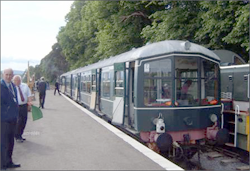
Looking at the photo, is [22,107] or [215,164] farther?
[215,164]

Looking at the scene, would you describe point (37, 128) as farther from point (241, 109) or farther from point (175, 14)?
point (175, 14)

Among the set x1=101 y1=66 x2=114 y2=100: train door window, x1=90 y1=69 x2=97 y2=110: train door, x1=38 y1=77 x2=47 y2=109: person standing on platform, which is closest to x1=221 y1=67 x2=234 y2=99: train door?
x1=101 y1=66 x2=114 y2=100: train door window

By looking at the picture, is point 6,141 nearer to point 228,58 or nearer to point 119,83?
point 119,83

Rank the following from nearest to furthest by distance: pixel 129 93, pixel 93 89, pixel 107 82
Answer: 1. pixel 129 93
2. pixel 107 82
3. pixel 93 89

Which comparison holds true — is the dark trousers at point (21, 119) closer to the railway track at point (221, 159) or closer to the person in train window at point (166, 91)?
the person in train window at point (166, 91)

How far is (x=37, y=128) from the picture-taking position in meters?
11.1

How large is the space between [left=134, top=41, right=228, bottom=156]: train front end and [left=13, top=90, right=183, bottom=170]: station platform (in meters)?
0.83

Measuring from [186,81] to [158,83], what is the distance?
0.77 m

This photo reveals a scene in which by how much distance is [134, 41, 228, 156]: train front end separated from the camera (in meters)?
8.72

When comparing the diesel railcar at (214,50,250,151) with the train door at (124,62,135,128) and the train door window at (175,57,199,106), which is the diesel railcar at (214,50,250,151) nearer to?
the train door window at (175,57,199,106)

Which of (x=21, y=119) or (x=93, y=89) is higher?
(x=93, y=89)

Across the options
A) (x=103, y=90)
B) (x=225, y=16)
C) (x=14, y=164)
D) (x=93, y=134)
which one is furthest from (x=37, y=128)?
(x=225, y=16)

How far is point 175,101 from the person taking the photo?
28.9ft

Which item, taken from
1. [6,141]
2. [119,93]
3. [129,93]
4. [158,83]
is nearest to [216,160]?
[158,83]
